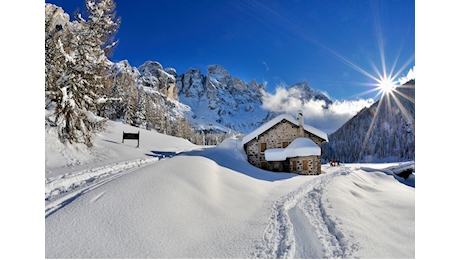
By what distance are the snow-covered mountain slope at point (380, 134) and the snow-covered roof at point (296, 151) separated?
197 ft

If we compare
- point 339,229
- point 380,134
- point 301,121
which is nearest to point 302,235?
point 339,229

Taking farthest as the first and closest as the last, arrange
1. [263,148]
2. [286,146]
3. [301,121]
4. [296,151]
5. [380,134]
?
[380,134]
[263,148]
[301,121]
[286,146]
[296,151]

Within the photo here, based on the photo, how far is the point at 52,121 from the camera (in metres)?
12.2

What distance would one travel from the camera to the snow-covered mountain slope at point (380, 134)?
197 feet

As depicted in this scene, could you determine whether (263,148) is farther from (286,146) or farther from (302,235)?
(302,235)

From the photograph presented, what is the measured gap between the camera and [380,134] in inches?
2643

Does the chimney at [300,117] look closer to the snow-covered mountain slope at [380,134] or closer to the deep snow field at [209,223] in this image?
the deep snow field at [209,223]

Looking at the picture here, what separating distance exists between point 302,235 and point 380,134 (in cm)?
8416

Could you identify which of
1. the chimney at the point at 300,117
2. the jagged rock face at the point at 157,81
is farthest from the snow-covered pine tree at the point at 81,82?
the jagged rock face at the point at 157,81
